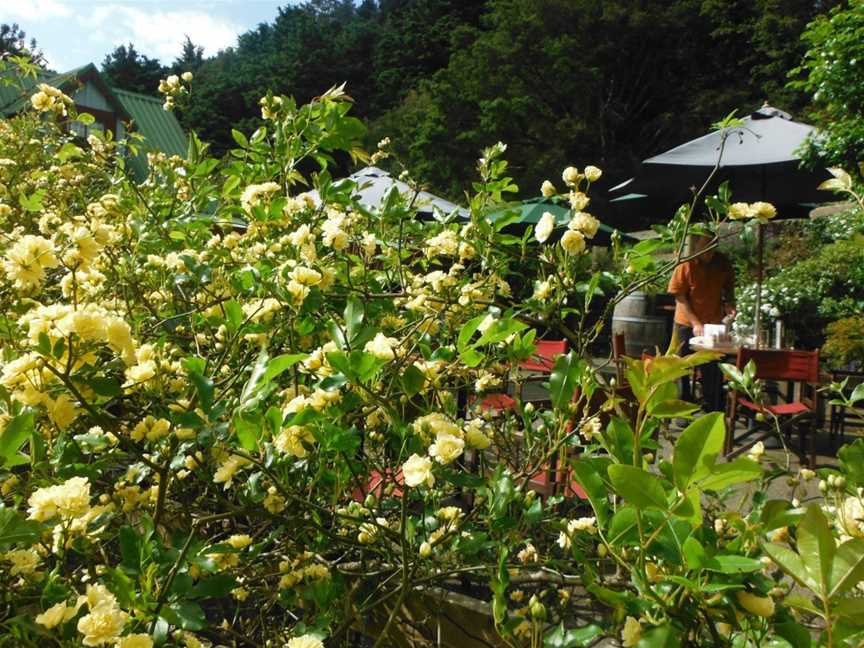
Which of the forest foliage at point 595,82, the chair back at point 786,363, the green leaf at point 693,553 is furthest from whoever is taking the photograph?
the forest foliage at point 595,82

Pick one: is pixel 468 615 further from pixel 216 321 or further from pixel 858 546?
pixel 858 546

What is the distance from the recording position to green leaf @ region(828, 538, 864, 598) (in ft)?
1.74

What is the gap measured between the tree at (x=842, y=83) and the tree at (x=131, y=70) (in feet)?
166

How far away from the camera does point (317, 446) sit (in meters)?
1.06

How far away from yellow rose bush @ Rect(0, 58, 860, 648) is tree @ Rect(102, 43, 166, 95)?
2151 inches

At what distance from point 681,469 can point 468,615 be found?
3.37ft

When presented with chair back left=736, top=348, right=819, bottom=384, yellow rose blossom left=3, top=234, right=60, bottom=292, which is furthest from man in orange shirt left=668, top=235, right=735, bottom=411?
yellow rose blossom left=3, top=234, right=60, bottom=292

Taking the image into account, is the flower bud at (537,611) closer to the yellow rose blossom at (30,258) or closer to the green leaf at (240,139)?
the yellow rose blossom at (30,258)

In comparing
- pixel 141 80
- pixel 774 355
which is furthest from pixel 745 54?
pixel 141 80

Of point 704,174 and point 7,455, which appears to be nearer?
point 7,455

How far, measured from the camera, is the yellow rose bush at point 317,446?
74 cm

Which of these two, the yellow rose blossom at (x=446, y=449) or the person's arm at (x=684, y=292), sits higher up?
the person's arm at (x=684, y=292)

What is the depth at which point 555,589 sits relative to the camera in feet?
4.37

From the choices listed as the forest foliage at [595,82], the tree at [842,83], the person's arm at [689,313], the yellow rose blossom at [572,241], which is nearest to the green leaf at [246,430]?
the yellow rose blossom at [572,241]
